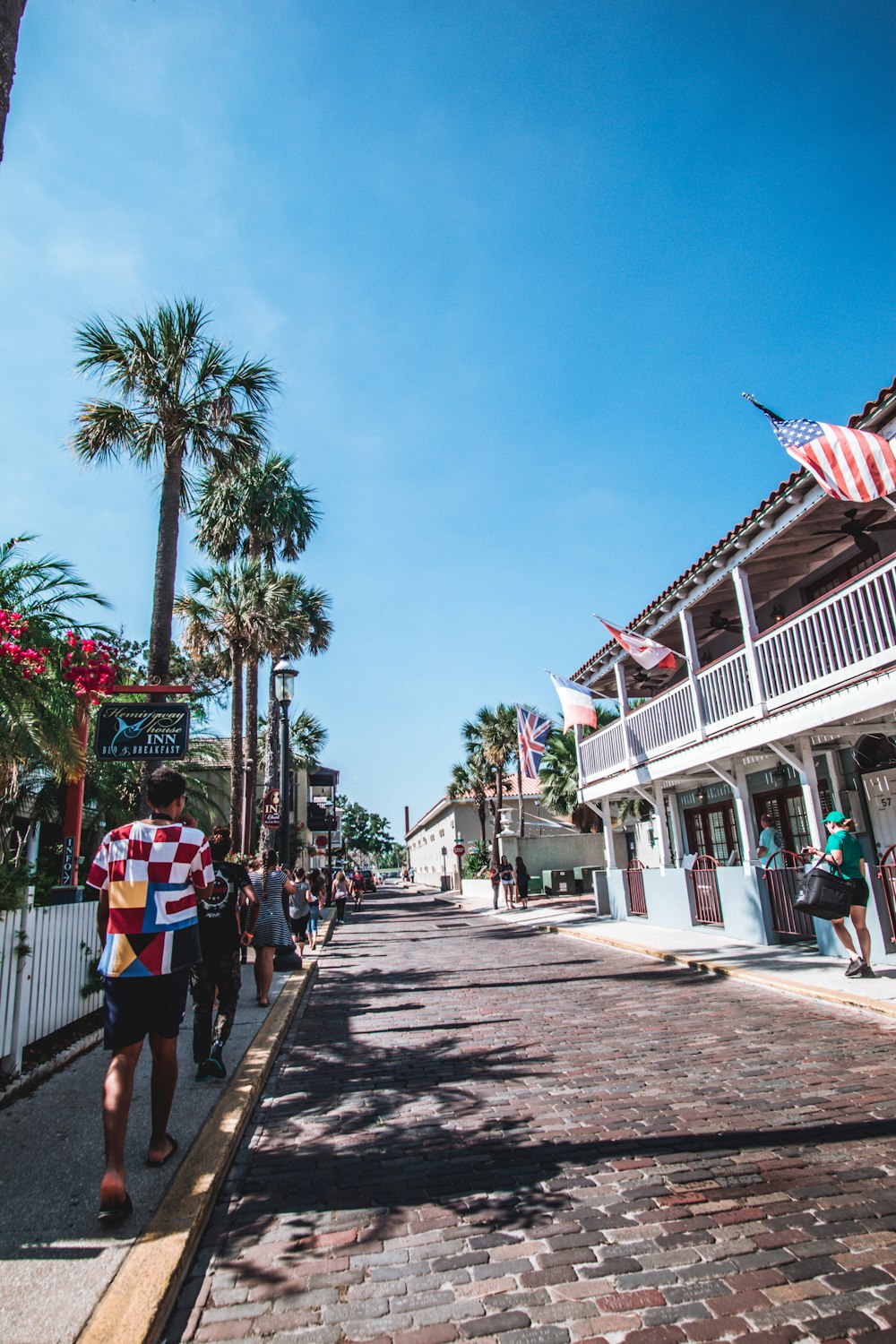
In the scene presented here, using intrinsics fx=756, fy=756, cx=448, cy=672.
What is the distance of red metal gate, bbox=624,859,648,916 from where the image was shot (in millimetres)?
17359

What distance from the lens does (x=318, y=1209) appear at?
3531 millimetres

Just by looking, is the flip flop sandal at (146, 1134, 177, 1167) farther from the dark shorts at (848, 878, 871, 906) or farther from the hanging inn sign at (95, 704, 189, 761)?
the dark shorts at (848, 878, 871, 906)

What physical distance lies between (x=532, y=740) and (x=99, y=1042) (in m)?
15.5

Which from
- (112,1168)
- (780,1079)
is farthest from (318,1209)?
(780,1079)

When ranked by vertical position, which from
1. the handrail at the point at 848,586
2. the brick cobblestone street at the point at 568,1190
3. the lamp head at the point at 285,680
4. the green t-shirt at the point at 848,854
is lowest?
the brick cobblestone street at the point at 568,1190

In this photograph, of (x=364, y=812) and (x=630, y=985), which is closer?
(x=630, y=985)

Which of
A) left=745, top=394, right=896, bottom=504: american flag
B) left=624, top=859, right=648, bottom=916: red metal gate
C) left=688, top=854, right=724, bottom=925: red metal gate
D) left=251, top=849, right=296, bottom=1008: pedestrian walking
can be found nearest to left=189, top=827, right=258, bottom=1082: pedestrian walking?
left=251, top=849, right=296, bottom=1008: pedestrian walking

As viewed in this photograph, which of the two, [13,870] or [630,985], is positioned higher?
[13,870]

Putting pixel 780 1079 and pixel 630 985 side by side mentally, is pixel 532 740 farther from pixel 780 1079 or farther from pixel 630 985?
pixel 780 1079

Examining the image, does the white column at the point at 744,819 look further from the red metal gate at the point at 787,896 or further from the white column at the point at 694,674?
the white column at the point at 694,674

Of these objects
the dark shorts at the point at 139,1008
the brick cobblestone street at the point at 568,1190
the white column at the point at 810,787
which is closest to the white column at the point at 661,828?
the white column at the point at 810,787

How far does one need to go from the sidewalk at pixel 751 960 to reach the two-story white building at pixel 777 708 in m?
0.47

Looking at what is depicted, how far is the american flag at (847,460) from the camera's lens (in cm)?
821

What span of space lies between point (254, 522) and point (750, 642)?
46.1 ft
